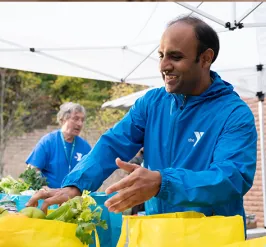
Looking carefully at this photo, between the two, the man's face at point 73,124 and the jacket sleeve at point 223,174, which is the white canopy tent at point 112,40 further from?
the jacket sleeve at point 223,174

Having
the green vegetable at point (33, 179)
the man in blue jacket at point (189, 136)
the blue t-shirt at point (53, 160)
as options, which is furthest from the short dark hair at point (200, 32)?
the blue t-shirt at point (53, 160)

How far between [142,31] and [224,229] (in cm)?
345

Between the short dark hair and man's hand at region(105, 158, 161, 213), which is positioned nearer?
man's hand at region(105, 158, 161, 213)

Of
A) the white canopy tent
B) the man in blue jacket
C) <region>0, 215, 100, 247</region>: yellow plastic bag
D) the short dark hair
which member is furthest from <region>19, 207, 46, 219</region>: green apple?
the white canopy tent

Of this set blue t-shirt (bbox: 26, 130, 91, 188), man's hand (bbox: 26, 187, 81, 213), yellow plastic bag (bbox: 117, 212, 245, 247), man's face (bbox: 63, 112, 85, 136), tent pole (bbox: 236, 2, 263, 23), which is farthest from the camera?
man's face (bbox: 63, 112, 85, 136)

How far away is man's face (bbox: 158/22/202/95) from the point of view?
1893 millimetres

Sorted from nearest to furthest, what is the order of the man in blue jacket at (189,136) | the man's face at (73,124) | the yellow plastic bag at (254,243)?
the yellow plastic bag at (254,243)
the man in blue jacket at (189,136)
the man's face at (73,124)

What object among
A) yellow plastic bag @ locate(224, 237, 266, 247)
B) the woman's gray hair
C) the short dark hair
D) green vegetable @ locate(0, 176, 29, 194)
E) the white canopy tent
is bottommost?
yellow plastic bag @ locate(224, 237, 266, 247)

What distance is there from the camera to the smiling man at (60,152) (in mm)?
4914

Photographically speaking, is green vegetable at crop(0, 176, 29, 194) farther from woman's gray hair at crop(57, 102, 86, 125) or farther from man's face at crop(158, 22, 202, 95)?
man's face at crop(158, 22, 202, 95)

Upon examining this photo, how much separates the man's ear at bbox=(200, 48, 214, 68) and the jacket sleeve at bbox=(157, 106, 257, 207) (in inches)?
10.3

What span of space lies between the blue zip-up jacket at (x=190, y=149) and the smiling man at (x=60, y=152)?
2.89 m

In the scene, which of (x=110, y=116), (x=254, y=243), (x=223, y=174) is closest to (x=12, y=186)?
(x=223, y=174)

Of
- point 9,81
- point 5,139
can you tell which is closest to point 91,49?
point 5,139
